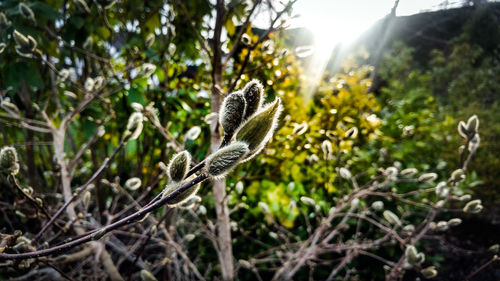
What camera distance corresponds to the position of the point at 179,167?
567 mm

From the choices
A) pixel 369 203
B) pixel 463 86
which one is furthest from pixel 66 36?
pixel 463 86

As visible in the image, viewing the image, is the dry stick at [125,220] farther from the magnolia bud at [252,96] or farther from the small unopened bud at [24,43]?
the small unopened bud at [24,43]

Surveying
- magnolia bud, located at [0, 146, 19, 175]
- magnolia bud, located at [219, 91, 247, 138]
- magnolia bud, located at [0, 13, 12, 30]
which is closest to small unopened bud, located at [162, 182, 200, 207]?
magnolia bud, located at [219, 91, 247, 138]

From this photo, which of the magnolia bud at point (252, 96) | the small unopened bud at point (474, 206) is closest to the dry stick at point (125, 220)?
the magnolia bud at point (252, 96)

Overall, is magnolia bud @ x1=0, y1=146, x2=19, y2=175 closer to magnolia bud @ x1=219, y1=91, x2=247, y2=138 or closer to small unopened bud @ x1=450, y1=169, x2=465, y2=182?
magnolia bud @ x1=219, y1=91, x2=247, y2=138

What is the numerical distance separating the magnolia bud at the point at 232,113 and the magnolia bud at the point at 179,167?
102 mm

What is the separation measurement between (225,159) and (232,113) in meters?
0.09

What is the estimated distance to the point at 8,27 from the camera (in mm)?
1475

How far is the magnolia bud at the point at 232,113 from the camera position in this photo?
528mm

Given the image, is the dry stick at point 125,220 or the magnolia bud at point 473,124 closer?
the dry stick at point 125,220

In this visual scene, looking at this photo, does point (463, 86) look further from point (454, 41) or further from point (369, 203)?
point (369, 203)

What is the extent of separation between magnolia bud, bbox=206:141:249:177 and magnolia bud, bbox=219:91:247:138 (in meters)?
0.05

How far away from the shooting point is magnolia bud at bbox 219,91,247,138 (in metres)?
0.53

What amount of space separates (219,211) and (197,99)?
984 millimetres
